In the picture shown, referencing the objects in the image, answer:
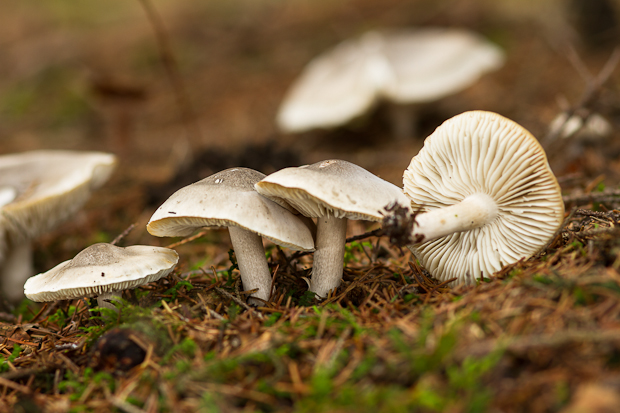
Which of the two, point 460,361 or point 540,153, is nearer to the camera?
point 460,361

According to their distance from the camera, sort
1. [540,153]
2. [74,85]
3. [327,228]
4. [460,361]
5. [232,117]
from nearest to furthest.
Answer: [460,361] → [540,153] → [327,228] → [232,117] → [74,85]

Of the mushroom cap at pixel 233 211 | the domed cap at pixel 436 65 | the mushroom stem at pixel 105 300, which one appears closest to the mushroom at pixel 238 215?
the mushroom cap at pixel 233 211

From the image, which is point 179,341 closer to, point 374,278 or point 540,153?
point 374,278

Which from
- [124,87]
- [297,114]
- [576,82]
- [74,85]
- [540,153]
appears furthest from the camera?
[74,85]

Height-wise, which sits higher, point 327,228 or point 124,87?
point 124,87

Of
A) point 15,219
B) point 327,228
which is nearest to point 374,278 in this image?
point 327,228

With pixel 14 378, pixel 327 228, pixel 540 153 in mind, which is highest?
pixel 540 153

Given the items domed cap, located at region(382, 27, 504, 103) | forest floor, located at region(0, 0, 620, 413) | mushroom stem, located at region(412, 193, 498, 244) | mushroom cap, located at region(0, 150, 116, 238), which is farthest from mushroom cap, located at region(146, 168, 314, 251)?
domed cap, located at region(382, 27, 504, 103)

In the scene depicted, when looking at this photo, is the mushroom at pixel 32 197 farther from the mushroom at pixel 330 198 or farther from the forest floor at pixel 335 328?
the mushroom at pixel 330 198
